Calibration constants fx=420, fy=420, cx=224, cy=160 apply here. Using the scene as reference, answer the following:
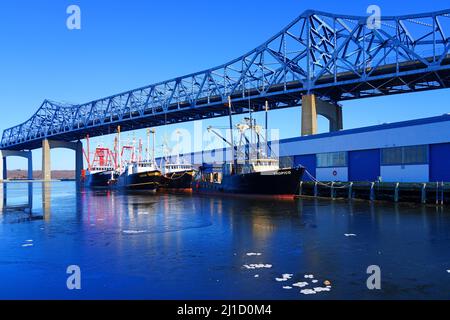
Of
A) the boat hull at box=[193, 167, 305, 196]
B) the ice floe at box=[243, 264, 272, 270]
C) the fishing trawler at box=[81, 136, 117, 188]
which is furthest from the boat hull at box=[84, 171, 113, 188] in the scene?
the ice floe at box=[243, 264, 272, 270]

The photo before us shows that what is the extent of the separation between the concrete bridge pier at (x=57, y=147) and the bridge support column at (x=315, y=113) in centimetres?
10100

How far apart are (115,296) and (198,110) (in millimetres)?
103569

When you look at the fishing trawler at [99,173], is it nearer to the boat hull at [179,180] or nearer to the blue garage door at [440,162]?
the boat hull at [179,180]

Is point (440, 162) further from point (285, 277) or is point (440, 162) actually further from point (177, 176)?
point (177, 176)

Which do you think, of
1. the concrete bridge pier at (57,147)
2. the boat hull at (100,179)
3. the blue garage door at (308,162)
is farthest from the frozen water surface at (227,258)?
the concrete bridge pier at (57,147)

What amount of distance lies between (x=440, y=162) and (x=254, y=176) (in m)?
17.6

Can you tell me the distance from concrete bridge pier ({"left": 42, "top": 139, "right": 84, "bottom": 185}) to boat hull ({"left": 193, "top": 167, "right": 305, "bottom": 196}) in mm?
115200

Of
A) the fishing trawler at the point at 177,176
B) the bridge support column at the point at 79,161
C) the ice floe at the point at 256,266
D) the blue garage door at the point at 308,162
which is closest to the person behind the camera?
the ice floe at the point at 256,266

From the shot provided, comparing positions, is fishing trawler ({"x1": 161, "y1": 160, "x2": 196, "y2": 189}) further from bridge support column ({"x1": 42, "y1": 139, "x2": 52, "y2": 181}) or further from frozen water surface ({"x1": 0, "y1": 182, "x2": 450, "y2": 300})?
bridge support column ({"x1": 42, "y1": 139, "x2": 52, "y2": 181})

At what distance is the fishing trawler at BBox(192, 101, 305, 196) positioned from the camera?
41719 mm

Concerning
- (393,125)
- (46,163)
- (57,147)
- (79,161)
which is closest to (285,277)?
(393,125)

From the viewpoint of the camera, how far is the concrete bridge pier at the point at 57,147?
15400 centimetres
